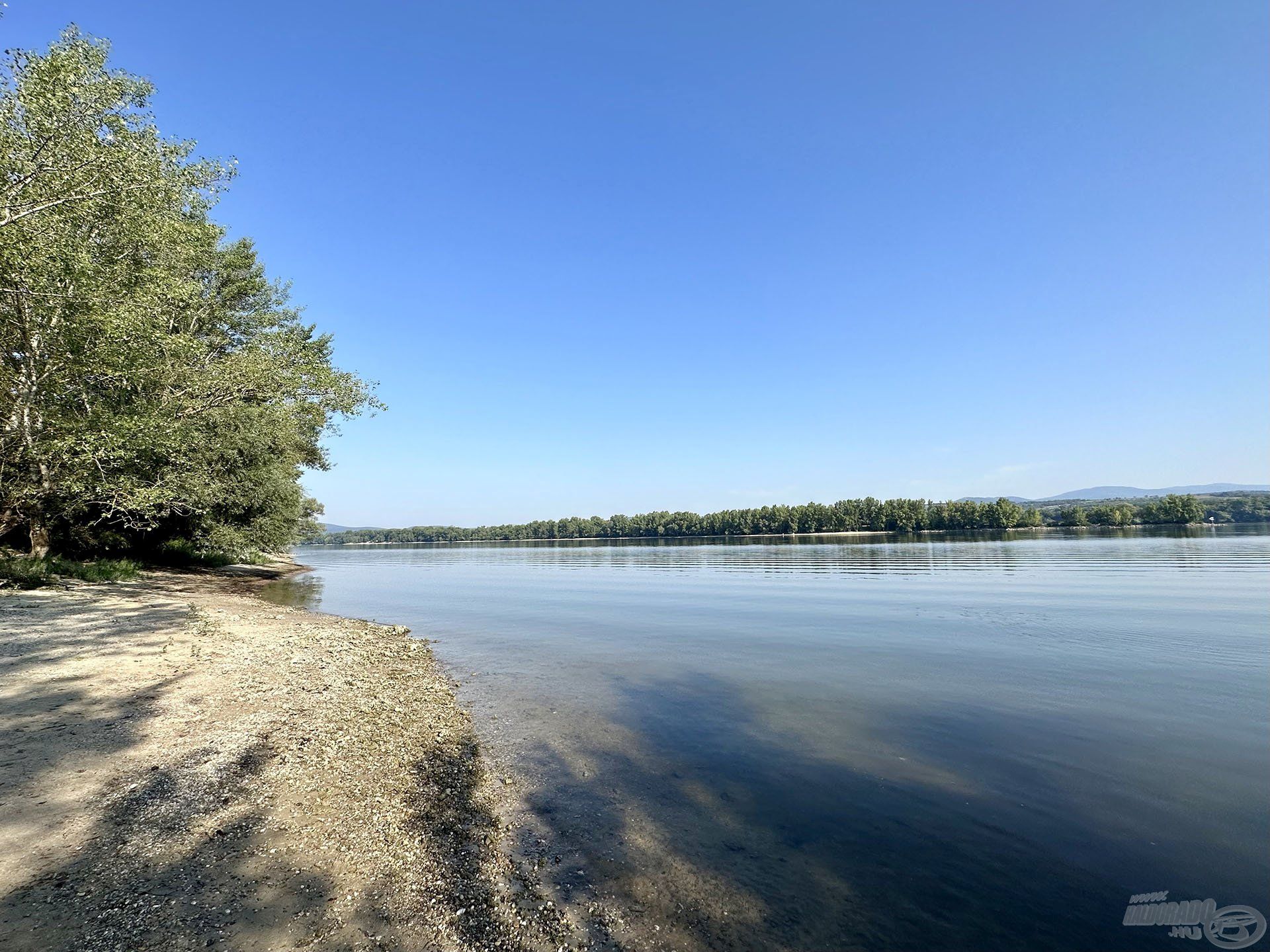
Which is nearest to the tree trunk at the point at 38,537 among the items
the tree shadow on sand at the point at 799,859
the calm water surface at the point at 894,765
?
the calm water surface at the point at 894,765

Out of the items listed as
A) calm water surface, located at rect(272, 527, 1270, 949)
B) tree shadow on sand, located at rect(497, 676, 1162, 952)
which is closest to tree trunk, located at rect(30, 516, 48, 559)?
calm water surface, located at rect(272, 527, 1270, 949)

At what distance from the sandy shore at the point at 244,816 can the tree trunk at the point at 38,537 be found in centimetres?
1780

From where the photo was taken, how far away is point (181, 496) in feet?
85.8

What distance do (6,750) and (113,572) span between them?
29.5 metres

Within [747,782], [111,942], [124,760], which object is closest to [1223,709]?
[747,782]

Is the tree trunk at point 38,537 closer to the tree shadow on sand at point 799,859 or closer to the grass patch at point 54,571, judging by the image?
the grass patch at point 54,571

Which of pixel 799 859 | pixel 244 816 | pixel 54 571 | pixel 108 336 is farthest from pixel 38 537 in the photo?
pixel 799 859

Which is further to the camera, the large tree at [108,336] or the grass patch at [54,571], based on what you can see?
the grass patch at [54,571]

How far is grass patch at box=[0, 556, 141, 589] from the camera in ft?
78.3

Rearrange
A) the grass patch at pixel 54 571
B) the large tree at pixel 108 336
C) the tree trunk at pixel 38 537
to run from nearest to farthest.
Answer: the large tree at pixel 108 336, the grass patch at pixel 54 571, the tree trunk at pixel 38 537

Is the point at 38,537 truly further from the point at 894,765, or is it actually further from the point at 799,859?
the point at 894,765

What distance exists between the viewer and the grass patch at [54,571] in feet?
78.3

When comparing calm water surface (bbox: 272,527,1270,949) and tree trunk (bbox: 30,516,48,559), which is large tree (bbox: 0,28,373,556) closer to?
tree trunk (bbox: 30,516,48,559)

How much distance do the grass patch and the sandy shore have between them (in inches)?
492
